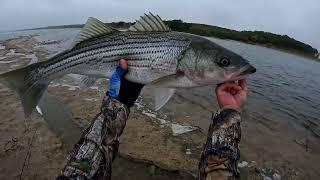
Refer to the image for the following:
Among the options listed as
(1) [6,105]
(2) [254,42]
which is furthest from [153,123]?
(2) [254,42]

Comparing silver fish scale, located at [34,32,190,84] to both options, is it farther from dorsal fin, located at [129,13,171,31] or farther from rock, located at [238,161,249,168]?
rock, located at [238,161,249,168]

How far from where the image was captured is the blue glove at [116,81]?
15.0ft

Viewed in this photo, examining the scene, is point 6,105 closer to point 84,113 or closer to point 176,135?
point 84,113

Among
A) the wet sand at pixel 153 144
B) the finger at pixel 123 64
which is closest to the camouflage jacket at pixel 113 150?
the finger at pixel 123 64

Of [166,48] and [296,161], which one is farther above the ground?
[166,48]

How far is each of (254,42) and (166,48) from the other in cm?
5643

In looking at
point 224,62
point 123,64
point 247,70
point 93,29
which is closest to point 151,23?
point 123,64

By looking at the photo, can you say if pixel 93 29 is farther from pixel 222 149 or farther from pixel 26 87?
pixel 222 149

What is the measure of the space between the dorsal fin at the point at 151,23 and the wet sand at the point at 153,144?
248 cm

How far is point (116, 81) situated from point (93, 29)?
2.51 feet

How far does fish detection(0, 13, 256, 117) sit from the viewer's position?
4.27 m

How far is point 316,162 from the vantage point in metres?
7.53

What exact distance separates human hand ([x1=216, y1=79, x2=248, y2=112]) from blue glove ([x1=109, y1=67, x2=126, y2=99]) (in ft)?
3.76

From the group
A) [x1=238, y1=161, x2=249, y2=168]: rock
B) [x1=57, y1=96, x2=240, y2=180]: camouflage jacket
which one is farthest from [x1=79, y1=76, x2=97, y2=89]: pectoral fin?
[x1=238, y1=161, x2=249, y2=168]: rock
